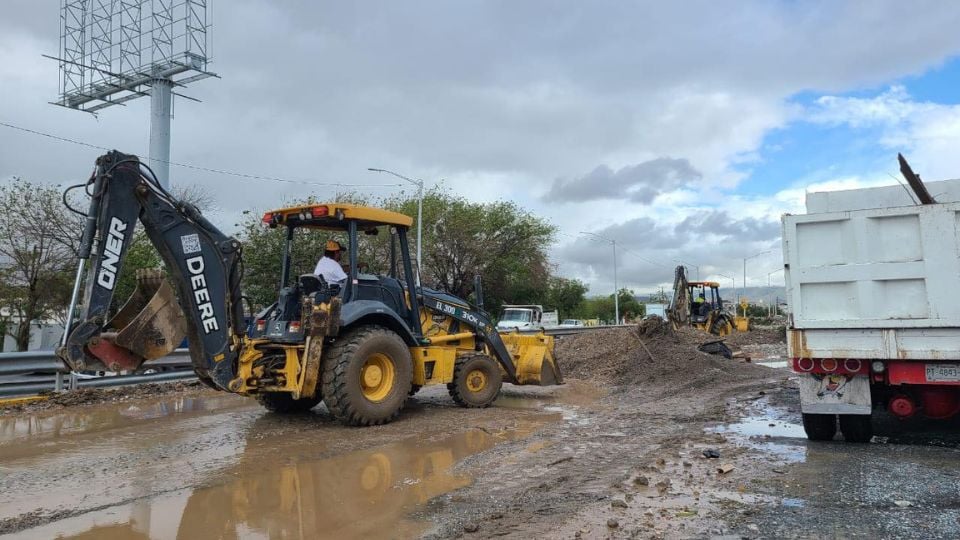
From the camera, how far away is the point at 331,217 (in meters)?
8.41

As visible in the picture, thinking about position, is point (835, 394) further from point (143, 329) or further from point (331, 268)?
point (143, 329)

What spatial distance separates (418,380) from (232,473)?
3361 mm

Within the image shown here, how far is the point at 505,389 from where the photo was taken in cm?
1262

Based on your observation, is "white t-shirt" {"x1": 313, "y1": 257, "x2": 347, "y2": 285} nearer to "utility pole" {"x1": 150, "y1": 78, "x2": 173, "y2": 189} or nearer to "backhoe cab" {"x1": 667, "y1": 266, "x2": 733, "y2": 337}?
"backhoe cab" {"x1": 667, "y1": 266, "x2": 733, "y2": 337}

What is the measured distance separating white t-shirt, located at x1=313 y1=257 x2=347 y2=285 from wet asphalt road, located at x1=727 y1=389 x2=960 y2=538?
5.04 meters

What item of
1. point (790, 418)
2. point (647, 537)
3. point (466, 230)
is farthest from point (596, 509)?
point (466, 230)

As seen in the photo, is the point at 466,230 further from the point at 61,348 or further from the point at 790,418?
the point at 61,348

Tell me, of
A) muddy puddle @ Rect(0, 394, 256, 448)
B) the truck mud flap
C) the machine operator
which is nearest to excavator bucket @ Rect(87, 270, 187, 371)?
the machine operator

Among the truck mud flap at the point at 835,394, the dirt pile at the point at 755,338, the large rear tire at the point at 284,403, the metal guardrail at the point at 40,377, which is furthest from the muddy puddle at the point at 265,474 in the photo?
the dirt pile at the point at 755,338

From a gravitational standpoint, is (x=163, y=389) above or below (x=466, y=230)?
below

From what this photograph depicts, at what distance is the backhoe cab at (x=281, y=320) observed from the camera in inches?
255

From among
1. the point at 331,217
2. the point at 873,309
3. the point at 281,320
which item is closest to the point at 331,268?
the point at 331,217

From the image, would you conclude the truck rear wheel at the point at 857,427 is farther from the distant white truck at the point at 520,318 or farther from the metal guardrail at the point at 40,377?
the distant white truck at the point at 520,318

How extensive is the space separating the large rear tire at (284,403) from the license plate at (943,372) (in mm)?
6826
